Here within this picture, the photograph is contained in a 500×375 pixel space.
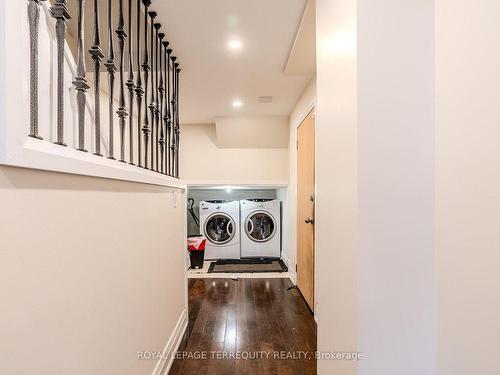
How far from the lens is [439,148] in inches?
30.1

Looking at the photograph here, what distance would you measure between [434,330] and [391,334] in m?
0.14

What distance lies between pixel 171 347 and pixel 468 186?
78.8 inches

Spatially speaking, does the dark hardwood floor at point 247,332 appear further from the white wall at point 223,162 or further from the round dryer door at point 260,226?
the white wall at point 223,162

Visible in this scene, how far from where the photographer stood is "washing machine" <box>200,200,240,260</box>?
15.8 feet

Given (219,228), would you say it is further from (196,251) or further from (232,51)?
(232,51)

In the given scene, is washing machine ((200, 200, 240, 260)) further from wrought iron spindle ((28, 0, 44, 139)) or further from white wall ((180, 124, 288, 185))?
wrought iron spindle ((28, 0, 44, 139))

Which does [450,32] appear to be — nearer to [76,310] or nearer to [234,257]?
[76,310]

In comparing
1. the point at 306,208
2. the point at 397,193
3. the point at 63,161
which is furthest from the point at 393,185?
the point at 306,208

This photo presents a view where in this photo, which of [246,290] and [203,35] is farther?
[246,290]

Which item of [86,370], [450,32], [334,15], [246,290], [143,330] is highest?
[334,15]

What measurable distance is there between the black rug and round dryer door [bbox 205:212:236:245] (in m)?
0.37

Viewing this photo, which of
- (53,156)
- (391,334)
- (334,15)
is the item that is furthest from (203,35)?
(391,334)

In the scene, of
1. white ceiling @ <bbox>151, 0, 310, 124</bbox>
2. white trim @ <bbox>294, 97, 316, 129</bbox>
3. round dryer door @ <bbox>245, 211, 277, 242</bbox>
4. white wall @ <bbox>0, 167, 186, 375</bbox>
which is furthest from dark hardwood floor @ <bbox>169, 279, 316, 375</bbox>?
white ceiling @ <bbox>151, 0, 310, 124</bbox>

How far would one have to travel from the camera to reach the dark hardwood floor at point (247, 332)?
75.7 inches
